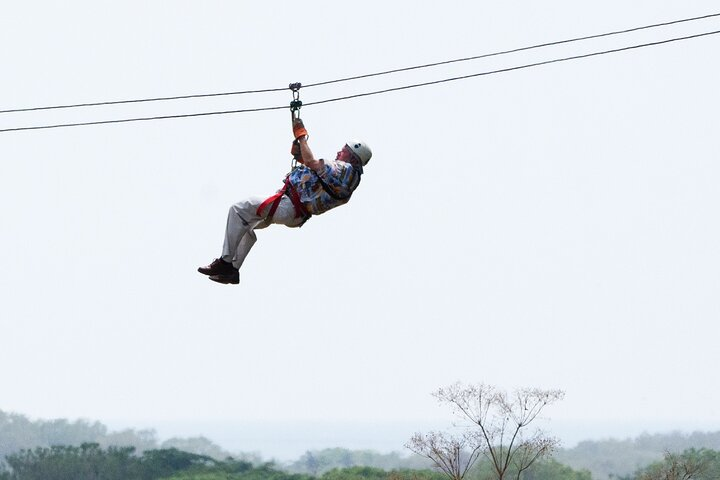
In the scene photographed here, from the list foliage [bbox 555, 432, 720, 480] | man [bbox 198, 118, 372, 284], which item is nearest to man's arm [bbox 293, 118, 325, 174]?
man [bbox 198, 118, 372, 284]

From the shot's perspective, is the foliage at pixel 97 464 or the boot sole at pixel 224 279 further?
the foliage at pixel 97 464

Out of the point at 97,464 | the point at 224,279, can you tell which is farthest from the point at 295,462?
the point at 224,279

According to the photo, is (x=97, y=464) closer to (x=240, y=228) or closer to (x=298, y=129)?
(x=240, y=228)

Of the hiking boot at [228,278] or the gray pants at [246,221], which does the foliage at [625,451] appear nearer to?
the hiking boot at [228,278]

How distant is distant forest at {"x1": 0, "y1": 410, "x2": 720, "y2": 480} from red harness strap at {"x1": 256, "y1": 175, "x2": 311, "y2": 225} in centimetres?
2905

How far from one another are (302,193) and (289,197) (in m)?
0.17

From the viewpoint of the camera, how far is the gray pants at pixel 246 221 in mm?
12594

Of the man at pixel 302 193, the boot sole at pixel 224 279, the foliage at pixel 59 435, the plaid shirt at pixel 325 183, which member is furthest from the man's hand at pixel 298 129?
the foliage at pixel 59 435

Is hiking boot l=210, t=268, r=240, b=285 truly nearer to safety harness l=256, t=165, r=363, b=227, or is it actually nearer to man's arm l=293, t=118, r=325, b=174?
safety harness l=256, t=165, r=363, b=227

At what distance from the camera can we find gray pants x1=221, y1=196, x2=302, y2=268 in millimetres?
12594

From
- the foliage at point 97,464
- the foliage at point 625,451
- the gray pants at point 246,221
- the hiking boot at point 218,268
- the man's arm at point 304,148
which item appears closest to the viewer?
the man's arm at point 304,148

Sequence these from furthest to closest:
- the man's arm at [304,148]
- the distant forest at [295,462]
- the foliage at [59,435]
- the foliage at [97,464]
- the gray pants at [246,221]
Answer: the foliage at [59,435] → the foliage at [97,464] → the distant forest at [295,462] → the gray pants at [246,221] → the man's arm at [304,148]

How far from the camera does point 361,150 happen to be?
41.4ft

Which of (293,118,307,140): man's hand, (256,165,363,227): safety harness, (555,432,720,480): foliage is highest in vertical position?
(555,432,720,480): foliage
